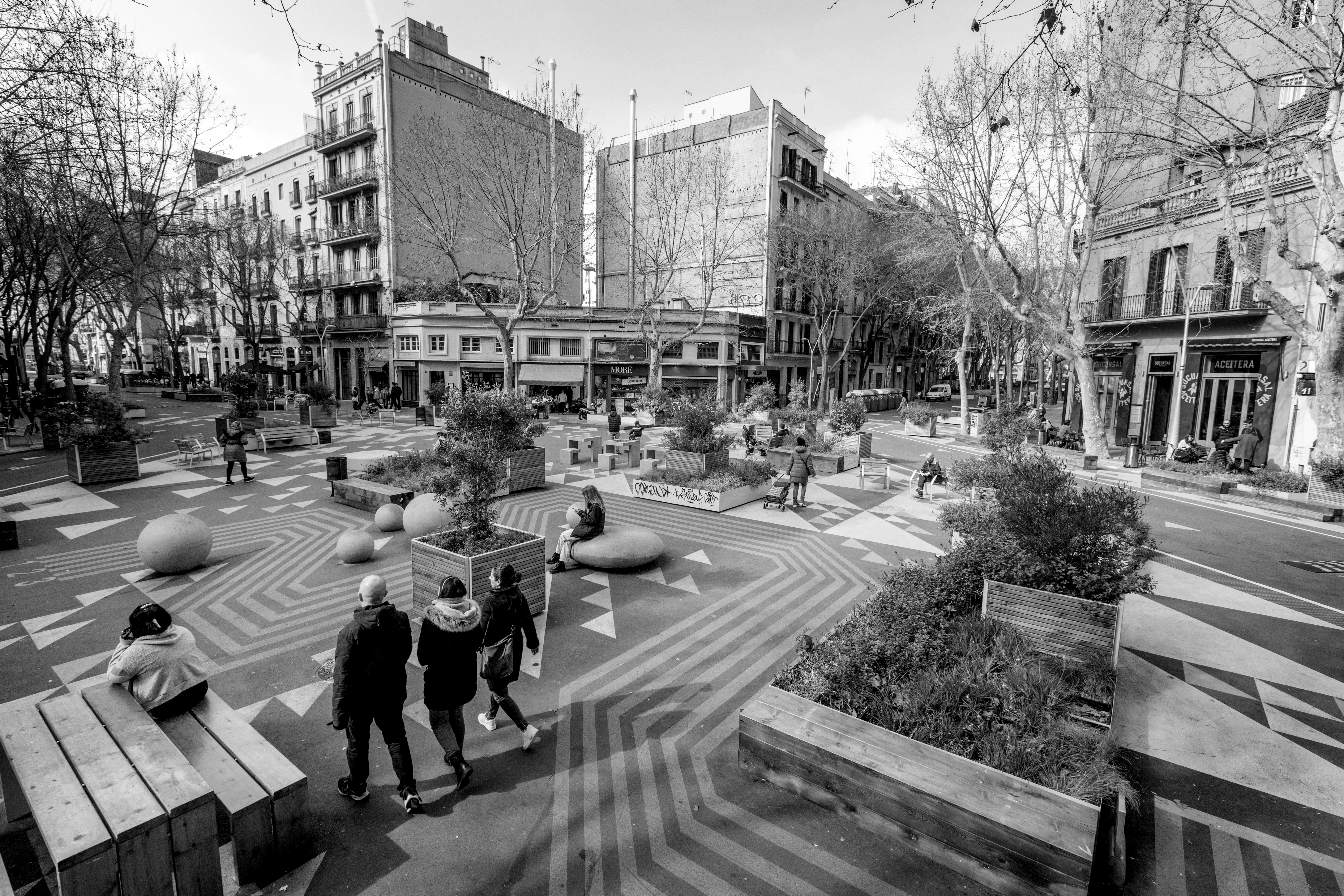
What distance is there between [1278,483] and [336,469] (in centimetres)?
2174

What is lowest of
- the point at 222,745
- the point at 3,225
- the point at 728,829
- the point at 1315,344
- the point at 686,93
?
the point at 728,829

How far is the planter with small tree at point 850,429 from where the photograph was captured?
1919 cm

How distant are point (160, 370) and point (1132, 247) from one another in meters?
80.2

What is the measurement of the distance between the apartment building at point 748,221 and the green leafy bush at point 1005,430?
21.5 metres

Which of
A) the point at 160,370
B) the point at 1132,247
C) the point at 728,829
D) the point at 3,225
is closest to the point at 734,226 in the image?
the point at 1132,247

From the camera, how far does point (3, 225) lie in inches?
952

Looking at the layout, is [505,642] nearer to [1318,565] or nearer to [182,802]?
[182,802]

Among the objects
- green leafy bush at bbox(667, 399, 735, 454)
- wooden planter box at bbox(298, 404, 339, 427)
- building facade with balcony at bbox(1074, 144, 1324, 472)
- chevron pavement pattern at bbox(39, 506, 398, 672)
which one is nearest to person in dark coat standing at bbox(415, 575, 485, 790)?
chevron pavement pattern at bbox(39, 506, 398, 672)

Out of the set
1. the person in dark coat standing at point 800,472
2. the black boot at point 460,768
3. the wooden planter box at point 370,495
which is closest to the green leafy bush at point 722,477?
the person in dark coat standing at point 800,472

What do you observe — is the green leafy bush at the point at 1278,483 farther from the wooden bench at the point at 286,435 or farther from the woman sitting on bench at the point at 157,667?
the wooden bench at the point at 286,435

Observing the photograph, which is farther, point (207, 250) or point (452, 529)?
point (207, 250)

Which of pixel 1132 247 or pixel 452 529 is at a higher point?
pixel 1132 247

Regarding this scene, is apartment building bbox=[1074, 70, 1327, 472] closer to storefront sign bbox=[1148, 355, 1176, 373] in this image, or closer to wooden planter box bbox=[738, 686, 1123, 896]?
storefront sign bbox=[1148, 355, 1176, 373]

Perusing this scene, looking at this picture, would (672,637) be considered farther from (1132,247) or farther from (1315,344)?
(1132,247)
